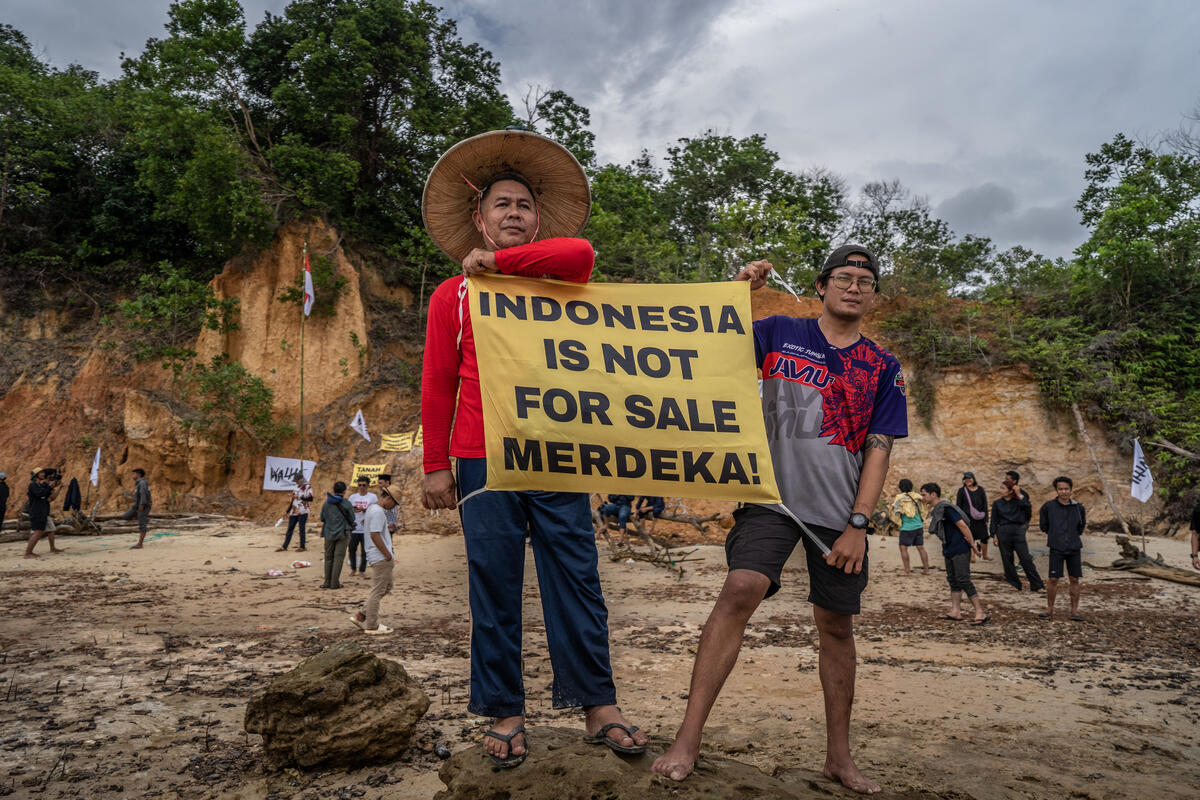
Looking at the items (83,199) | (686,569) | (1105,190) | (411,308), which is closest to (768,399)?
(686,569)

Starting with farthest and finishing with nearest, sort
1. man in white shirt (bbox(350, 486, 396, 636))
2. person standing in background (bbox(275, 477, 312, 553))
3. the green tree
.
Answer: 1. the green tree
2. person standing in background (bbox(275, 477, 312, 553))
3. man in white shirt (bbox(350, 486, 396, 636))

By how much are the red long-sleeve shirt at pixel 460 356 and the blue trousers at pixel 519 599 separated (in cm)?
18

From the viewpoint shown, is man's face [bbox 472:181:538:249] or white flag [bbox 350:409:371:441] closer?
man's face [bbox 472:181:538:249]

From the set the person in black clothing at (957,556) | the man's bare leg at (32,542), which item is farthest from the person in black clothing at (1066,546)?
the man's bare leg at (32,542)

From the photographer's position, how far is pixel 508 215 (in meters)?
2.89

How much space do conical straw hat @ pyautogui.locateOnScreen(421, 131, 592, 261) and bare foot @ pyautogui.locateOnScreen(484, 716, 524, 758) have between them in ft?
6.58

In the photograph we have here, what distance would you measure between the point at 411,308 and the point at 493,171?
21746 millimetres

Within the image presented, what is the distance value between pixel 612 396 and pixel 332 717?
2057 mm

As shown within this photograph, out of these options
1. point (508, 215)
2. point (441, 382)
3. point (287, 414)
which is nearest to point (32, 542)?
point (287, 414)

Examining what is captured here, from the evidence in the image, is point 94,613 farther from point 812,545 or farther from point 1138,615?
point 1138,615

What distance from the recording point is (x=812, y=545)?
8.47ft

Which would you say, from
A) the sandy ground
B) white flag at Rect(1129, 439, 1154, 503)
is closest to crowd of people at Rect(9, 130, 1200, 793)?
the sandy ground

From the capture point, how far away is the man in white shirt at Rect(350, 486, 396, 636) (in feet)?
22.7

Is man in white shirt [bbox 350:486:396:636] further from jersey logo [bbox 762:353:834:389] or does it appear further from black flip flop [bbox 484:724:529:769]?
jersey logo [bbox 762:353:834:389]
